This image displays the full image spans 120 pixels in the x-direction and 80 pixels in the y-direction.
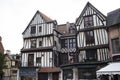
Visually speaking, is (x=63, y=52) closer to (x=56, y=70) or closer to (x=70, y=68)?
(x=56, y=70)

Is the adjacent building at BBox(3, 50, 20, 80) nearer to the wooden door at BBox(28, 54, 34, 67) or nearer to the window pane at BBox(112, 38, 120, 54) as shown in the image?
the wooden door at BBox(28, 54, 34, 67)

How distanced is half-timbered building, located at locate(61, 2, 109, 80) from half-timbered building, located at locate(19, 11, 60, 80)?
3864 millimetres

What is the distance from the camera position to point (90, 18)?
23844mm

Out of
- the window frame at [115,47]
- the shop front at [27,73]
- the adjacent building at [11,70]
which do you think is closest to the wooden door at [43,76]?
the shop front at [27,73]

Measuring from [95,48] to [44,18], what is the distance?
10481 mm

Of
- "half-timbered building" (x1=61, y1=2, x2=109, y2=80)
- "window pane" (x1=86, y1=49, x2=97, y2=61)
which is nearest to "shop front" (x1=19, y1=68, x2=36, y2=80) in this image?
"half-timbered building" (x1=61, y1=2, x2=109, y2=80)

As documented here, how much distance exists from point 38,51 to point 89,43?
8.50 m

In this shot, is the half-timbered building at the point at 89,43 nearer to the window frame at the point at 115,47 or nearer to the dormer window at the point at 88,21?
the dormer window at the point at 88,21

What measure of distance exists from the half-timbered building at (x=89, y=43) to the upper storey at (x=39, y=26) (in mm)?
5171

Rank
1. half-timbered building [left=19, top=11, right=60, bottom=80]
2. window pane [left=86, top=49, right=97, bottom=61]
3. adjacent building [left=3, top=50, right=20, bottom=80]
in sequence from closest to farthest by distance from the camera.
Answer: window pane [left=86, top=49, right=97, bottom=61] < half-timbered building [left=19, top=11, right=60, bottom=80] < adjacent building [left=3, top=50, right=20, bottom=80]

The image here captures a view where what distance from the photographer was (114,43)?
17531mm

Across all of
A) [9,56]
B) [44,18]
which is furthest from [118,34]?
[9,56]


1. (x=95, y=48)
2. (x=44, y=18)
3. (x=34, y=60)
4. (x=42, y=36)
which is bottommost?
(x=34, y=60)

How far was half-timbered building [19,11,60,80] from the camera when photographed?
2531 cm
